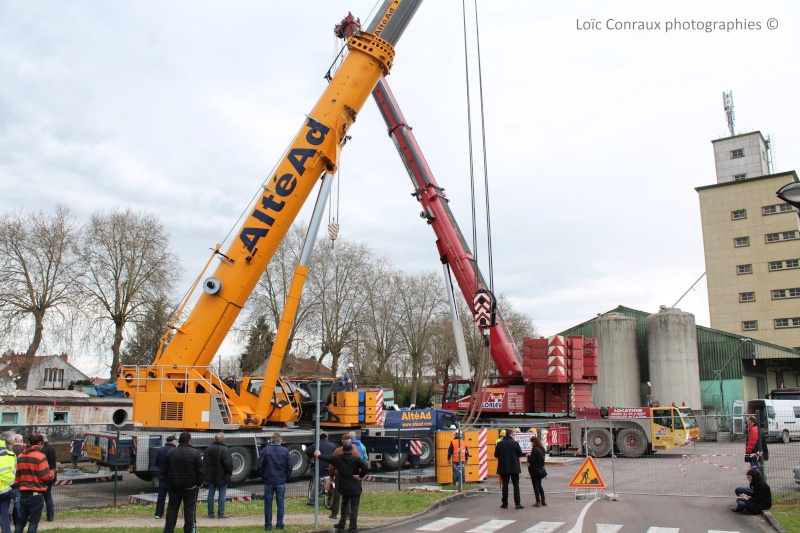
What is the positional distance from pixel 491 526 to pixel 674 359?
90.1 ft

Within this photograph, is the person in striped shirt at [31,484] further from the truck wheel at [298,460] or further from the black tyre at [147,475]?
the truck wheel at [298,460]

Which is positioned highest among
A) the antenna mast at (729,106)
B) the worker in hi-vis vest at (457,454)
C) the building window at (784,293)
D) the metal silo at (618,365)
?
the antenna mast at (729,106)

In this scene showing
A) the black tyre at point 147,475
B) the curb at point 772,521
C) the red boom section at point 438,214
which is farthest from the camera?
the red boom section at point 438,214

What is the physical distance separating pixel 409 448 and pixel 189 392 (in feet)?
22.0

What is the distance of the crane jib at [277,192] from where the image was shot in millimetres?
15484

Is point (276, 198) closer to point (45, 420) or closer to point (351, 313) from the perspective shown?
point (45, 420)

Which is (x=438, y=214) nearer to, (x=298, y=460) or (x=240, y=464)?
(x=298, y=460)

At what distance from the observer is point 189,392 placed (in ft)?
49.2

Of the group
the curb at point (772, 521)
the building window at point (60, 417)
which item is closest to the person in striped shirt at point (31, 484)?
the curb at point (772, 521)

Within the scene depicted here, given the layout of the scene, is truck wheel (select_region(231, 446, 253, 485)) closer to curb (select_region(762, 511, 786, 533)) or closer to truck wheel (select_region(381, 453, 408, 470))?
truck wheel (select_region(381, 453, 408, 470))

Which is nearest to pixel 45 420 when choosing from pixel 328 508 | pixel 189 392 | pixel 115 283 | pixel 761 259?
pixel 189 392

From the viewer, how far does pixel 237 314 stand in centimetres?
1568

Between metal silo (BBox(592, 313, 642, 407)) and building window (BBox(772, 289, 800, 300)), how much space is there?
17.4 meters

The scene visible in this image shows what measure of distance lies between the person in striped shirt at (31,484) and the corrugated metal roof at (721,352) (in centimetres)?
3229
